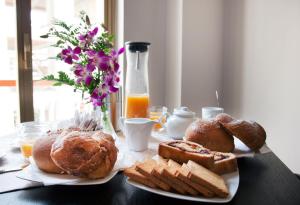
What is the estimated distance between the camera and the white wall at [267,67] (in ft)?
4.75

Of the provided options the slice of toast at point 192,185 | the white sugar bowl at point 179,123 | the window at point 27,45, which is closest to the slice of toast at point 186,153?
the slice of toast at point 192,185

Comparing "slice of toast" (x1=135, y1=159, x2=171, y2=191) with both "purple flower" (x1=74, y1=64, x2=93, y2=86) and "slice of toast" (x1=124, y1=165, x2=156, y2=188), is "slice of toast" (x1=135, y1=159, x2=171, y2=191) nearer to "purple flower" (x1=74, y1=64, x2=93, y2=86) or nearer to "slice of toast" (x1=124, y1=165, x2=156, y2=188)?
"slice of toast" (x1=124, y1=165, x2=156, y2=188)

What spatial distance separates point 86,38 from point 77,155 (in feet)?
1.46

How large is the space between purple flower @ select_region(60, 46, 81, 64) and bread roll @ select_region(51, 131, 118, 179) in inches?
12.8

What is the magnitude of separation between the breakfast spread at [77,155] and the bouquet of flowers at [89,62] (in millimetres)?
280

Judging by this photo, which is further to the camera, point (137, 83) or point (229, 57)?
point (229, 57)

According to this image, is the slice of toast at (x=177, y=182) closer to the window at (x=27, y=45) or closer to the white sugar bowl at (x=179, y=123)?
the white sugar bowl at (x=179, y=123)

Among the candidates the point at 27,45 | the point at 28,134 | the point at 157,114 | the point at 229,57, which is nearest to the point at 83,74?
the point at 28,134

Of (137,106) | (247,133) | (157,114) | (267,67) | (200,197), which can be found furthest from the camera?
(267,67)

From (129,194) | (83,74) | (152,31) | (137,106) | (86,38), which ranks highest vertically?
(152,31)

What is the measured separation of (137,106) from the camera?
3.79ft

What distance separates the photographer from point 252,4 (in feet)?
5.74

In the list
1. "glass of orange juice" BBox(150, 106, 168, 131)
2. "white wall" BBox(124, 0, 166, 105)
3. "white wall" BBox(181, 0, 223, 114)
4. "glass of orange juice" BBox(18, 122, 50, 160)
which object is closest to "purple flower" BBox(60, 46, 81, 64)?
"glass of orange juice" BBox(18, 122, 50, 160)

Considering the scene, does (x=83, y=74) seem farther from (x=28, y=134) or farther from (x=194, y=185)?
(x=194, y=185)
